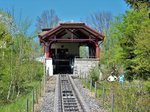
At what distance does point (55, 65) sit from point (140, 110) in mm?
31508

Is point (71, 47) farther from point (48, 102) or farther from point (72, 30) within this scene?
point (48, 102)

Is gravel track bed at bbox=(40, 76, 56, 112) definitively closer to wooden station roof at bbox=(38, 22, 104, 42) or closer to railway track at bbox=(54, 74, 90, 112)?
railway track at bbox=(54, 74, 90, 112)

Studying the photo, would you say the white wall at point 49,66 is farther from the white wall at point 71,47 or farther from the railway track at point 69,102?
the railway track at point 69,102

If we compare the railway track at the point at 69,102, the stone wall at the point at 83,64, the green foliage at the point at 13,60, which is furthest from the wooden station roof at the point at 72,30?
the railway track at the point at 69,102

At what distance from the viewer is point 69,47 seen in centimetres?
5178

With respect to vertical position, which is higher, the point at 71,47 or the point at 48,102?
the point at 71,47

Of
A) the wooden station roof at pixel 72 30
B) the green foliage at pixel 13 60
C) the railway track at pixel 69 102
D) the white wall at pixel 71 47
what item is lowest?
the railway track at pixel 69 102

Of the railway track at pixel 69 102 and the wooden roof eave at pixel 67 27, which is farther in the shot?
the wooden roof eave at pixel 67 27

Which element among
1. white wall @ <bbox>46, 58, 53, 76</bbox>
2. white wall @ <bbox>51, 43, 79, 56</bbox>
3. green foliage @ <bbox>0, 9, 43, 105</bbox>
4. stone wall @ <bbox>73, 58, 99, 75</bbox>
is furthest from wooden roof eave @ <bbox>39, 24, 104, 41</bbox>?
green foliage @ <bbox>0, 9, 43, 105</bbox>

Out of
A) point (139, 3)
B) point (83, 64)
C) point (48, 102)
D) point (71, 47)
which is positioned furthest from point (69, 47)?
point (139, 3)

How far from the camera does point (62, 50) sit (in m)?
51.6

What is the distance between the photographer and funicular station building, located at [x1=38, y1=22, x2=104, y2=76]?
43375mm

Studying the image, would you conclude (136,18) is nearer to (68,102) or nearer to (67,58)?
(67,58)

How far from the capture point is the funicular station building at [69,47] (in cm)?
4338
